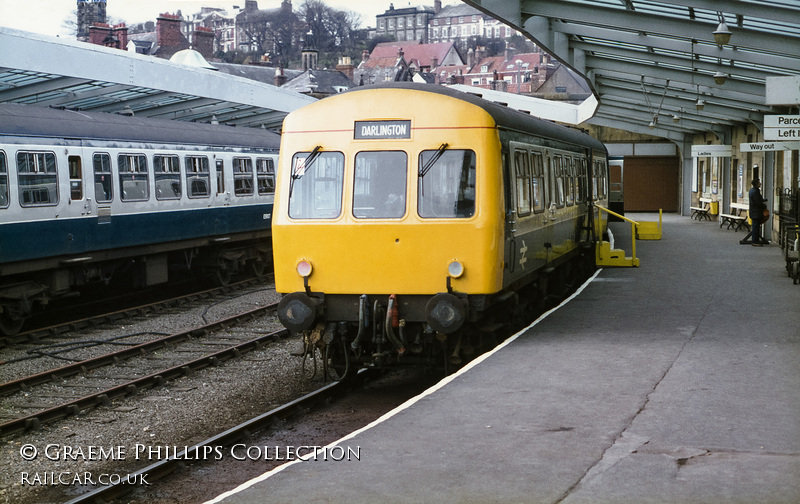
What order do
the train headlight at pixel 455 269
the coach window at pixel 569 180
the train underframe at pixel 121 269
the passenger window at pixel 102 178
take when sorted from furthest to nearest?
the passenger window at pixel 102 178
the coach window at pixel 569 180
the train underframe at pixel 121 269
the train headlight at pixel 455 269

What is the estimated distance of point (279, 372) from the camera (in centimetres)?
1147

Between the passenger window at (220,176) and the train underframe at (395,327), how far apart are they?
9.33 meters

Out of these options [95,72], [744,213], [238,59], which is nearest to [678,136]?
[744,213]

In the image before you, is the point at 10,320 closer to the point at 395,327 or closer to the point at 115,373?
the point at 115,373

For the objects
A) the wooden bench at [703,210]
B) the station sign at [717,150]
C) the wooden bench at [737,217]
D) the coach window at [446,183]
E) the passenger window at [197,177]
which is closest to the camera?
the coach window at [446,183]

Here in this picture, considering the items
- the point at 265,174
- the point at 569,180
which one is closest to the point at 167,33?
the point at 265,174

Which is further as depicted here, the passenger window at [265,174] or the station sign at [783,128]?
the passenger window at [265,174]

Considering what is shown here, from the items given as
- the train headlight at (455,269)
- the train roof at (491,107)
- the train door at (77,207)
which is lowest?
the train headlight at (455,269)

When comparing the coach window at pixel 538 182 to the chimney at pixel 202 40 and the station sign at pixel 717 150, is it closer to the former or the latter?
the station sign at pixel 717 150

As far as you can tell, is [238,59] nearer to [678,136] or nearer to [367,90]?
[678,136]

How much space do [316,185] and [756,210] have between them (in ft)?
54.5

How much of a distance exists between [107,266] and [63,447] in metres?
8.02

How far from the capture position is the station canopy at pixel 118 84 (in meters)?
15.6

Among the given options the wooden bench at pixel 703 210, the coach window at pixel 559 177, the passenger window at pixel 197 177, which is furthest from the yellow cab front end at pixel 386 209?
the wooden bench at pixel 703 210
